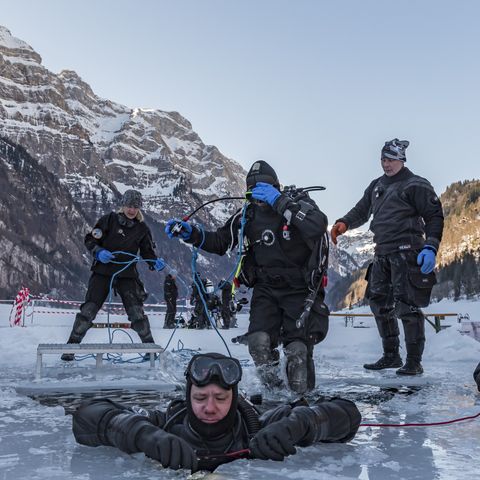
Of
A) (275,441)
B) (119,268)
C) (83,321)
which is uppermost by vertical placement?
(119,268)

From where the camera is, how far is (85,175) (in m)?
186

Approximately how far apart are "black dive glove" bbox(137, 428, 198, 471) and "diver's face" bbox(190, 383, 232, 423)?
7.2 inches

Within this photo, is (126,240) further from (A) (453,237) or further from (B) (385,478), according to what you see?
(A) (453,237)

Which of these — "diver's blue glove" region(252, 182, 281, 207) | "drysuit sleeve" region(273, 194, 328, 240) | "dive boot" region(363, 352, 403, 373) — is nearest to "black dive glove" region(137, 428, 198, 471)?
"drysuit sleeve" region(273, 194, 328, 240)

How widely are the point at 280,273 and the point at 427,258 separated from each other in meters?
1.35

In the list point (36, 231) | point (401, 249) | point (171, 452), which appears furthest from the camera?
point (36, 231)

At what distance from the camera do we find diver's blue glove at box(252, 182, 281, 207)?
3.74 metres

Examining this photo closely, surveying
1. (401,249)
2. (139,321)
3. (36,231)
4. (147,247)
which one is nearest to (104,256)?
(147,247)

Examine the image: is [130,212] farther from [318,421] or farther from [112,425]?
[318,421]

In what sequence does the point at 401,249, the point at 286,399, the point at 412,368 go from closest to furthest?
the point at 286,399
the point at 412,368
the point at 401,249

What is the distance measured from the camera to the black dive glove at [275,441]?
2.04 m

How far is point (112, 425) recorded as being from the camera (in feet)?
7.18

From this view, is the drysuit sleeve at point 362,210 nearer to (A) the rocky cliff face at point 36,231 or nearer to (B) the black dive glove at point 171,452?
(B) the black dive glove at point 171,452

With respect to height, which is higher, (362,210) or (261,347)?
(362,210)
